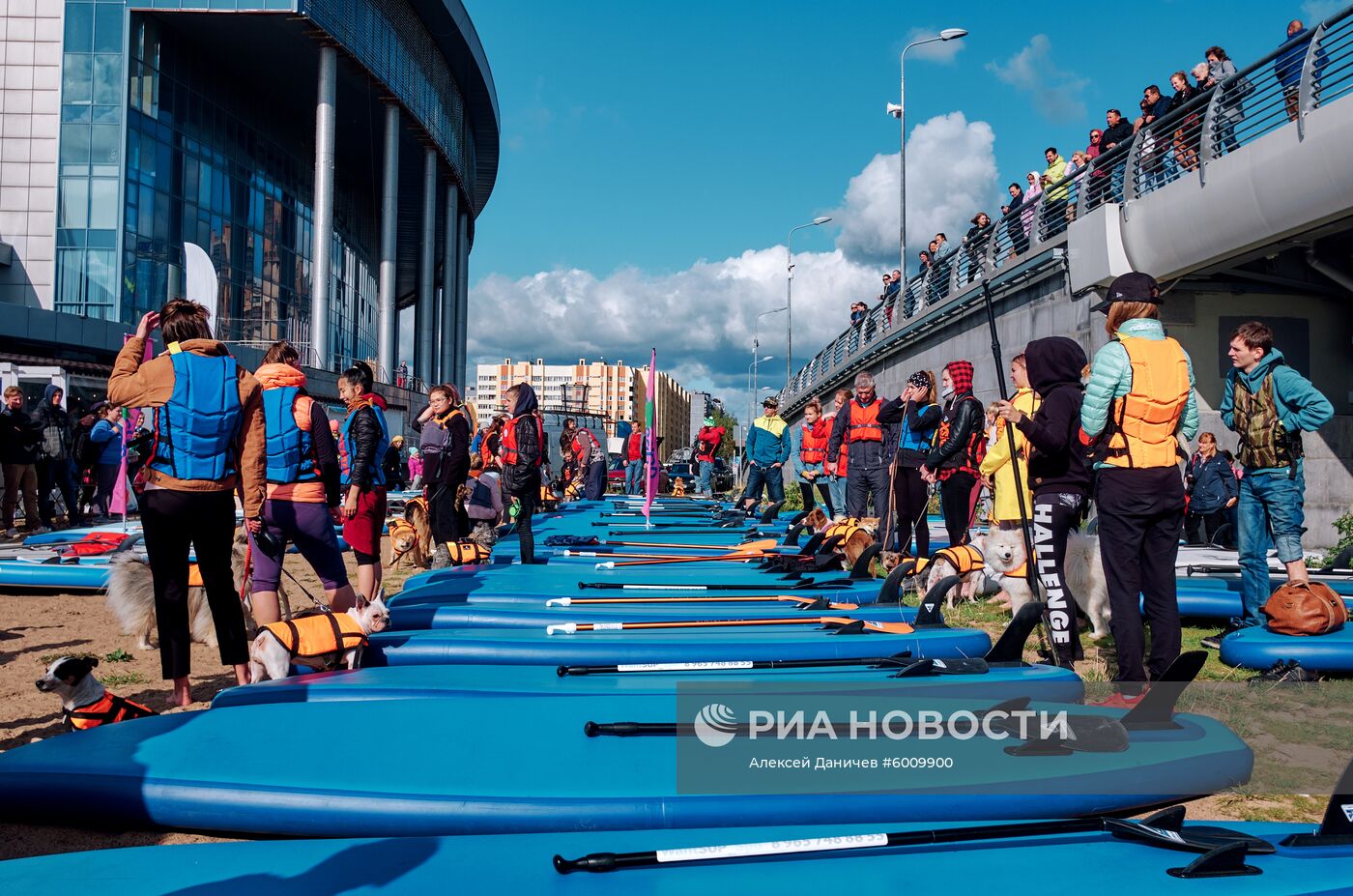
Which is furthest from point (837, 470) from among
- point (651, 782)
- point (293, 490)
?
point (651, 782)

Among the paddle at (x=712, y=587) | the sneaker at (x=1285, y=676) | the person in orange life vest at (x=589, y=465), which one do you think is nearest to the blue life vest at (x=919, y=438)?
the paddle at (x=712, y=587)

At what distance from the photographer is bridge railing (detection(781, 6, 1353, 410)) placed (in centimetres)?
915

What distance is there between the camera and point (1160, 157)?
1188 cm

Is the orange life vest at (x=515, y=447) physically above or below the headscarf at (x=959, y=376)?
below

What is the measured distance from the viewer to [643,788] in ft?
9.50

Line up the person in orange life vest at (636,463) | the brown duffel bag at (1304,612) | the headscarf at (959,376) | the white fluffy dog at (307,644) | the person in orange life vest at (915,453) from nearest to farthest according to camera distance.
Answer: the white fluffy dog at (307,644)
the brown duffel bag at (1304,612)
the headscarf at (959,376)
the person in orange life vest at (915,453)
the person in orange life vest at (636,463)

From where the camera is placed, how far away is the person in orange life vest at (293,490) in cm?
486

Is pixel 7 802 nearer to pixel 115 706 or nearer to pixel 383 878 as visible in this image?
pixel 115 706

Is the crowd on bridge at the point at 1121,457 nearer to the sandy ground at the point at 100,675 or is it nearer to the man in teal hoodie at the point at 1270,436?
the man in teal hoodie at the point at 1270,436

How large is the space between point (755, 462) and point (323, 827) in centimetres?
1209

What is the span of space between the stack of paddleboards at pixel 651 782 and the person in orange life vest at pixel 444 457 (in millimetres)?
3694

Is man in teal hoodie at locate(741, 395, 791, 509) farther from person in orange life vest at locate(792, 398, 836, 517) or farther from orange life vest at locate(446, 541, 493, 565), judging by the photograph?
orange life vest at locate(446, 541, 493, 565)

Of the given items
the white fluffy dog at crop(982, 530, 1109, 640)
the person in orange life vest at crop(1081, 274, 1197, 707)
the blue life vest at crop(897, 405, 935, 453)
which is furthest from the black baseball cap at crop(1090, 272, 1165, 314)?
the blue life vest at crop(897, 405, 935, 453)

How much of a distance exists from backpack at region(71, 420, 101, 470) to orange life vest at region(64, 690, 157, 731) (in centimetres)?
973
